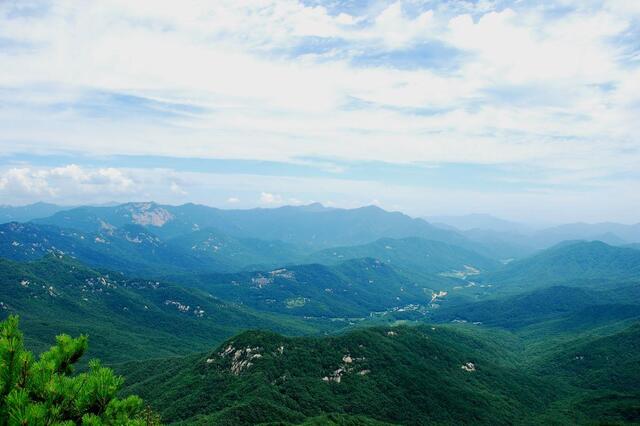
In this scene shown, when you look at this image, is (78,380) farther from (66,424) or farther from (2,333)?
(2,333)

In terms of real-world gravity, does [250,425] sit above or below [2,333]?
below

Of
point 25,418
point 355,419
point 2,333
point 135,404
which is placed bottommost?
point 355,419

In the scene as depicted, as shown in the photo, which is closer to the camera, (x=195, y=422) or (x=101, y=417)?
(x=101, y=417)

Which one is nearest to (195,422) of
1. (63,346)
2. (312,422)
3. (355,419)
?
(312,422)

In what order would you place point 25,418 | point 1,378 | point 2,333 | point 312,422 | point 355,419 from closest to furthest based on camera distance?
point 25,418
point 1,378
point 2,333
point 312,422
point 355,419

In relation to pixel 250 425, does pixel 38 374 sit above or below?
above

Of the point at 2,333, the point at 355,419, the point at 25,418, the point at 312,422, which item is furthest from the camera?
the point at 355,419

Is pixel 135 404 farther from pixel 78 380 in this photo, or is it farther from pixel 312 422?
pixel 312 422

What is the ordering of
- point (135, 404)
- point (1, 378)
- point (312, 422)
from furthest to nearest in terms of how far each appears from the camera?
point (312, 422), point (135, 404), point (1, 378)

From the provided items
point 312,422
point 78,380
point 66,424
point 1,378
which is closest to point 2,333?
point 1,378
